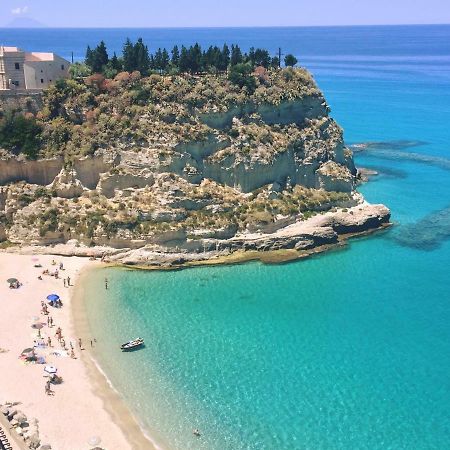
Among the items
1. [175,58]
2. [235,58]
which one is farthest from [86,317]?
[235,58]

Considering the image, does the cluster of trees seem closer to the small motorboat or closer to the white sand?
the white sand

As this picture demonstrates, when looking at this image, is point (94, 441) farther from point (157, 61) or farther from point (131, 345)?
point (157, 61)

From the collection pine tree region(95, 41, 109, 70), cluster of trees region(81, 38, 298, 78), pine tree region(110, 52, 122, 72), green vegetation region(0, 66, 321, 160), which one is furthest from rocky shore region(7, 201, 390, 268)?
pine tree region(95, 41, 109, 70)

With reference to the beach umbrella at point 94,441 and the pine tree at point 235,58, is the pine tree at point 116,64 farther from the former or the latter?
the beach umbrella at point 94,441

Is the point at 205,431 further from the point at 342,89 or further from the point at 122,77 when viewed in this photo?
the point at 342,89

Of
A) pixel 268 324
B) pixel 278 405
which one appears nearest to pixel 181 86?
pixel 268 324

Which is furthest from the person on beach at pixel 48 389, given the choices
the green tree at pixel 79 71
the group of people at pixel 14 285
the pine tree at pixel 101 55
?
the pine tree at pixel 101 55
